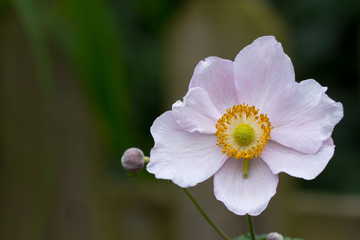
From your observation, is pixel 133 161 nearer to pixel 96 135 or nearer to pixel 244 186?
pixel 244 186

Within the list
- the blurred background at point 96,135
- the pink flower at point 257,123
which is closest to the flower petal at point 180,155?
the pink flower at point 257,123

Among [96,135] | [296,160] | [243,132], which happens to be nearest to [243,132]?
[243,132]

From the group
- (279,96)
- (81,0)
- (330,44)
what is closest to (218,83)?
(279,96)

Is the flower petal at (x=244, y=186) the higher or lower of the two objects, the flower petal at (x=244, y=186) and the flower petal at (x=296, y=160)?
the lower

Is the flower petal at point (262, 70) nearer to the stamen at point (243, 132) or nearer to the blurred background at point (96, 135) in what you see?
the stamen at point (243, 132)

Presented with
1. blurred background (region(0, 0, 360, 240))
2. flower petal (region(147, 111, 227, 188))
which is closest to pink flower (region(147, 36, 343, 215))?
flower petal (region(147, 111, 227, 188))

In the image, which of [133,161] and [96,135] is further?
[96,135]

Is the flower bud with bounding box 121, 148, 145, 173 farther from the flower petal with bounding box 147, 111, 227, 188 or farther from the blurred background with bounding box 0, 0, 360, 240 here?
the blurred background with bounding box 0, 0, 360, 240
